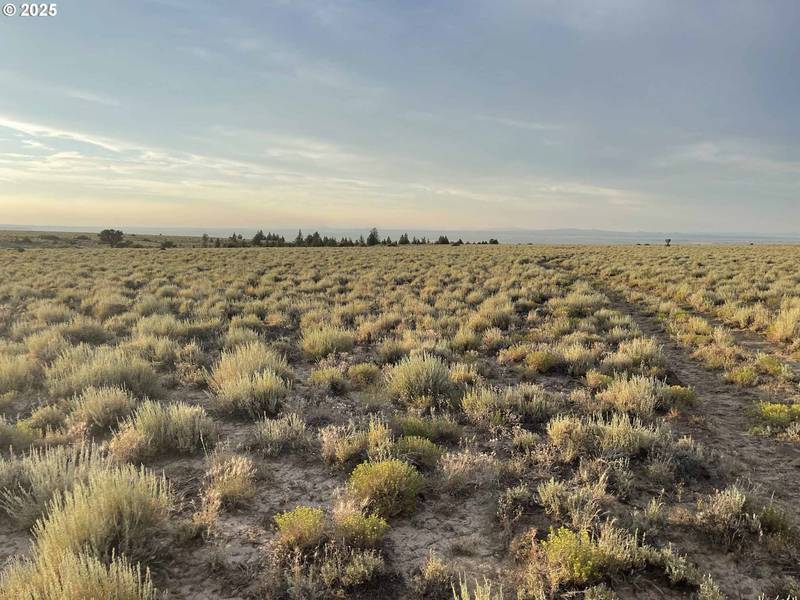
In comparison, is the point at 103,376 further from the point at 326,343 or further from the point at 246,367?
the point at 326,343

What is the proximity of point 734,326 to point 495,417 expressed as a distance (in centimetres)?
1016

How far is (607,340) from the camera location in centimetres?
1059

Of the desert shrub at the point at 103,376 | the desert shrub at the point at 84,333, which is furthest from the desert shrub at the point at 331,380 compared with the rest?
the desert shrub at the point at 84,333

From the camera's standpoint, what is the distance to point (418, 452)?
501cm

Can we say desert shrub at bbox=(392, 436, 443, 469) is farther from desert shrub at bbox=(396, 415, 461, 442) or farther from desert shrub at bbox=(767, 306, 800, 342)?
desert shrub at bbox=(767, 306, 800, 342)

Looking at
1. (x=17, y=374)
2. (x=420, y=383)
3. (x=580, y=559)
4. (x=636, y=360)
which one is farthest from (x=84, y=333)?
(x=636, y=360)

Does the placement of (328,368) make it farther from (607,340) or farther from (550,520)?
(607,340)

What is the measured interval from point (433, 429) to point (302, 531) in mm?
2345

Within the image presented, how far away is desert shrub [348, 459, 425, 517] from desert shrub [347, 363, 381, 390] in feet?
10.5

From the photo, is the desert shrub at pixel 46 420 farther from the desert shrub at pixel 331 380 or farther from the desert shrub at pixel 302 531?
the desert shrub at pixel 302 531

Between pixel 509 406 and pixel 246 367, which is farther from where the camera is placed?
pixel 246 367

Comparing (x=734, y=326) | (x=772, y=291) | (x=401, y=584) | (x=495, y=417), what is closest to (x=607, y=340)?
(x=734, y=326)

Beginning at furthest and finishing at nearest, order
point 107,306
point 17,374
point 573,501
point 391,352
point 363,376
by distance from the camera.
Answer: point 107,306 → point 391,352 → point 363,376 → point 17,374 → point 573,501

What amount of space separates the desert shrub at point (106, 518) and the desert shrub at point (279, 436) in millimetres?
1439
